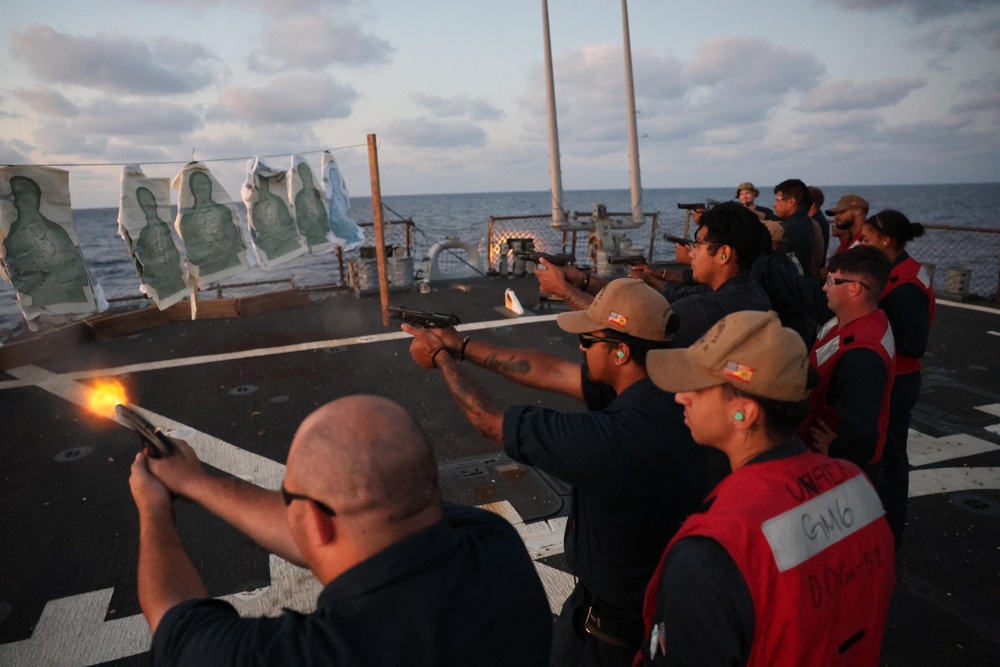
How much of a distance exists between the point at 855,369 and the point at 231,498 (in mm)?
3040

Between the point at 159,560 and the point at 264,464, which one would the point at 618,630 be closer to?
the point at 159,560

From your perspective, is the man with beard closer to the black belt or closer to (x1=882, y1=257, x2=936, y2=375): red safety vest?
(x1=882, y1=257, x2=936, y2=375): red safety vest

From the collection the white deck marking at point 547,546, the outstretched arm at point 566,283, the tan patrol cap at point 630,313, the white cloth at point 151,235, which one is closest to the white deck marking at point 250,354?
the white cloth at point 151,235

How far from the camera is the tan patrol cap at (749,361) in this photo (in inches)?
68.7

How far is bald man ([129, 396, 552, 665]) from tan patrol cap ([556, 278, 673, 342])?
1.14 m

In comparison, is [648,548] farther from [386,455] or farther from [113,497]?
[113,497]

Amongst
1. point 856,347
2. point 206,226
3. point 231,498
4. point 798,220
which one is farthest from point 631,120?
point 231,498

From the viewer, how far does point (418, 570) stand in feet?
4.17

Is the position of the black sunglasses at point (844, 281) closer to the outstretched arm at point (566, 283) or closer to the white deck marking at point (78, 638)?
the outstretched arm at point (566, 283)

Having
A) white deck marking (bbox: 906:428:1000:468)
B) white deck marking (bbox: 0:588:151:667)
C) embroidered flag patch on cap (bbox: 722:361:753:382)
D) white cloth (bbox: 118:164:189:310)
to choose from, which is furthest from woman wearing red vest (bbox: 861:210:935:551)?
white cloth (bbox: 118:164:189:310)

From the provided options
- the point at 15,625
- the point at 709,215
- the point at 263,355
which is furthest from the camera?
the point at 263,355

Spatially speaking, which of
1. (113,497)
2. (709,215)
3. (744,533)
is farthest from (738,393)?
(113,497)

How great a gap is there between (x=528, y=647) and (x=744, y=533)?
601 millimetres

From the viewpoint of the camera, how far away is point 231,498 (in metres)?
1.97
